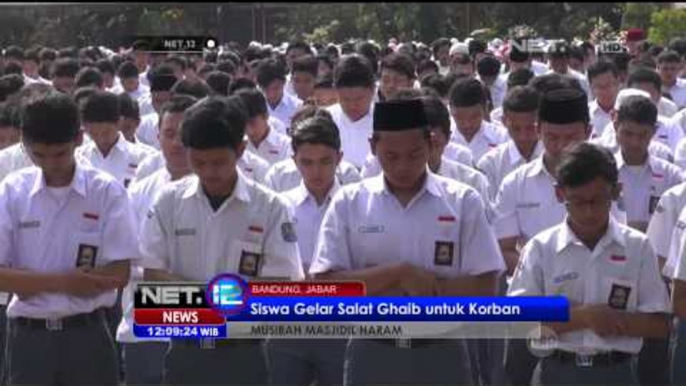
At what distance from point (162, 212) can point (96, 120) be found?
9.18ft

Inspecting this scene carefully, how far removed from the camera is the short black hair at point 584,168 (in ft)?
16.0

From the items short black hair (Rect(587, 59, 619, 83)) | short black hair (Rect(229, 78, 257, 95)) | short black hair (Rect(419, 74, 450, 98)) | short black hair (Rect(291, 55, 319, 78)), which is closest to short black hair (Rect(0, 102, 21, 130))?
short black hair (Rect(229, 78, 257, 95))

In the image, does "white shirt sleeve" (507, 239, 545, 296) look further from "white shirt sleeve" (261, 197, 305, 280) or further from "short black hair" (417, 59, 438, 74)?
"short black hair" (417, 59, 438, 74)

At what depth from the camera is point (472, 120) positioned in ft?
28.3

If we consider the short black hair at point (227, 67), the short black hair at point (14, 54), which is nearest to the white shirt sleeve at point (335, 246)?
the short black hair at point (227, 67)

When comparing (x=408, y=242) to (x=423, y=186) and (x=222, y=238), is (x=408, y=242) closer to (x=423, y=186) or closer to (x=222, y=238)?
(x=423, y=186)

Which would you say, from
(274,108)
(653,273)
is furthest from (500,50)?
(653,273)

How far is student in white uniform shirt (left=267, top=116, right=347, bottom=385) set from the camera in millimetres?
5875

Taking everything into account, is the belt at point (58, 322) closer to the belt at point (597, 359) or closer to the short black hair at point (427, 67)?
the belt at point (597, 359)

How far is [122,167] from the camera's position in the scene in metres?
7.88

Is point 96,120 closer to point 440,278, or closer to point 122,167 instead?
point 122,167

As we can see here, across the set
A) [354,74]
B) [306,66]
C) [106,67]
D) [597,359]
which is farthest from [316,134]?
[106,67]

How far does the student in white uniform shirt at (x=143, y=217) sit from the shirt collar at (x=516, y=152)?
6.15ft

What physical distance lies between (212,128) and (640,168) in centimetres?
305
